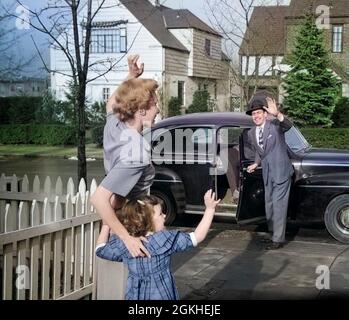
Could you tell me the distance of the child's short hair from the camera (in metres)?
2.80

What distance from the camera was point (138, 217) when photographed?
2795mm

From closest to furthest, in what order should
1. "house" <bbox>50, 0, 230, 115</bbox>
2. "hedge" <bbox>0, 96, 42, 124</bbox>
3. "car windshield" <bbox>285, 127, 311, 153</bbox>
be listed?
1. "car windshield" <bbox>285, 127, 311, 153</bbox>
2. "house" <bbox>50, 0, 230, 115</bbox>
3. "hedge" <bbox>0, 96, 42, 124</bbox>

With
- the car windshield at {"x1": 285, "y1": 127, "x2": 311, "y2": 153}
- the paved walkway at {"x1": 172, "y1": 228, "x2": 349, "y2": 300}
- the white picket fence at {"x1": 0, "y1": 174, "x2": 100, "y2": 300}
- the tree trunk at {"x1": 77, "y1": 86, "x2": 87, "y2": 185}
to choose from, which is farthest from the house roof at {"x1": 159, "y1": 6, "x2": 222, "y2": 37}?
the white picket fence at {"x1": 0, "y1": 174, "x2": 100, "y2": 300}

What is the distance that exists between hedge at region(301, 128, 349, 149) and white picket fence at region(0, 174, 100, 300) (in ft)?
49.4

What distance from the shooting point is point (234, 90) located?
20906mm

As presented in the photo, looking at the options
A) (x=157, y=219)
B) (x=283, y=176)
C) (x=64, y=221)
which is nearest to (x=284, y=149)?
(x=283, y=176)

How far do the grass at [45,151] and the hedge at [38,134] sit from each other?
0.43 m

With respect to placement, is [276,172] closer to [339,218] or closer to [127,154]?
[339,218]

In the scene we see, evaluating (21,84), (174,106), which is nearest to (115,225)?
(21,84)

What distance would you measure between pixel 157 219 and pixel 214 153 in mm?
4699

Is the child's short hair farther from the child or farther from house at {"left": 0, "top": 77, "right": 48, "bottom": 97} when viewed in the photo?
house at {"left": 0, "top": 77, "right": 48, "bottom": 97}

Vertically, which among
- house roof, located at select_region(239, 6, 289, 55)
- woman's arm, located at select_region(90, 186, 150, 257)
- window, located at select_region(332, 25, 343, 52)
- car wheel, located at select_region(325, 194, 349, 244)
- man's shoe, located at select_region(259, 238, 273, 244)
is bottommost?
man's shoe, located at select_region(259, 238, 273, 244)
